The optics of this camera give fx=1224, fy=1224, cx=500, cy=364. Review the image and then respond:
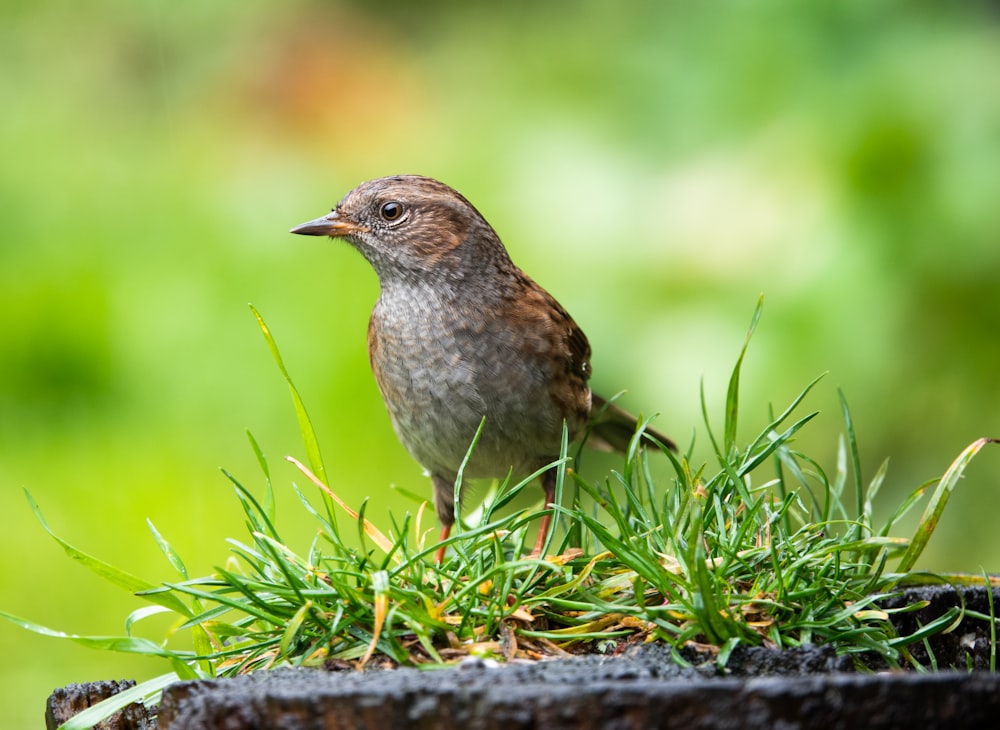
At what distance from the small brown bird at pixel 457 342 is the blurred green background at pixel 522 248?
1.69 feet

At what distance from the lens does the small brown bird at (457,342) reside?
3.47 metres

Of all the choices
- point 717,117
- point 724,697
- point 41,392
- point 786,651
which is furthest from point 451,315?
point 41,392

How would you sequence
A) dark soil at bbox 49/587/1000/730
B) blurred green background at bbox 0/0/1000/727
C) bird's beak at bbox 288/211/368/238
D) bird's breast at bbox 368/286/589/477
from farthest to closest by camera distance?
1. blurred green background at bbox 0/0/1000/727
2. bird's beak at bbox 288/211/368/238
3. bird's breast at bbox 368/286/589/477
4. dark soil at bbox 49/587/1000/730

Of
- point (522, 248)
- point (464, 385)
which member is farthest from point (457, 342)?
point (522, 248)

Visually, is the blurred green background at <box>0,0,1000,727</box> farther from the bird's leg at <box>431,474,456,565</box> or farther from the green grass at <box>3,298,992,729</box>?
the green grass at <box>3,298,992,729</box>

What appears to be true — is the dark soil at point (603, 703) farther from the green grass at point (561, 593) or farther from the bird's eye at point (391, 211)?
the bird's eye at point (391, 211)

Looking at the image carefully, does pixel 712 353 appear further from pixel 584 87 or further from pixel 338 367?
pixel 584 87

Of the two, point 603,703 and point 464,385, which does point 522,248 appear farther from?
point 603,703

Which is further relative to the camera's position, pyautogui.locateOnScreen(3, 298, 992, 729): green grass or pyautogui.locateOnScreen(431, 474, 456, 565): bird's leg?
pyautogui.locateOnScreen(431, 474, 456, 565): bird's leg

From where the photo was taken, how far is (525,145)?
6.07 metres

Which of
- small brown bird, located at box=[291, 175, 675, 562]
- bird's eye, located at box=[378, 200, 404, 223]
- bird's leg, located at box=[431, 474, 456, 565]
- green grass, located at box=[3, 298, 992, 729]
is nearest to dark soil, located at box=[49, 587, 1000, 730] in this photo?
green grass, located at box=[3, 298, 992, 729]

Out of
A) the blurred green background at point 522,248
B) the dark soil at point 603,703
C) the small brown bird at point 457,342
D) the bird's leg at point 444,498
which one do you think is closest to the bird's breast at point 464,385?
the small brown bird at point 457,342

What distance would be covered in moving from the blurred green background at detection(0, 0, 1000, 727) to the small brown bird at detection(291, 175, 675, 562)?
0.52 metres

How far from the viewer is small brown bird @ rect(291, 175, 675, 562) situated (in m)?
3.47
